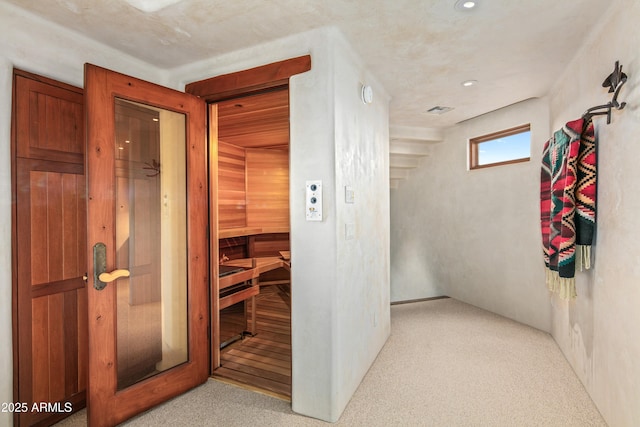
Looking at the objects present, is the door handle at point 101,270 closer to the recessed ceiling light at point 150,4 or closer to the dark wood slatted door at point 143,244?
the dark wood slatted door at point 143,244

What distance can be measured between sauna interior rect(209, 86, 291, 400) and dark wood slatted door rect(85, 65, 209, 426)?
0.79 ft

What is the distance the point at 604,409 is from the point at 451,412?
92 cm

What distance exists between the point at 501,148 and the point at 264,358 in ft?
12.0

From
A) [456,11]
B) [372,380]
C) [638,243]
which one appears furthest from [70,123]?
[638,243]

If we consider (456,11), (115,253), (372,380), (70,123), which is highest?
(456,11)

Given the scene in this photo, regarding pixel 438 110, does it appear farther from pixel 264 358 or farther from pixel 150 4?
pixel 264 358

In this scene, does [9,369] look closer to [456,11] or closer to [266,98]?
[266,98]

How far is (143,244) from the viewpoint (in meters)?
2.23

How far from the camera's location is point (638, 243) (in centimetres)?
156

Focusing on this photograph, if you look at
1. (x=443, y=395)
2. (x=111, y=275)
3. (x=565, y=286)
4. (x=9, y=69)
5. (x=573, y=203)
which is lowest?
(x=443, y=395)

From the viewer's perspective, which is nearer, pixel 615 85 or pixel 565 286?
pixel 615 85

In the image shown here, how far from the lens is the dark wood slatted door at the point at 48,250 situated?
6.15 feet

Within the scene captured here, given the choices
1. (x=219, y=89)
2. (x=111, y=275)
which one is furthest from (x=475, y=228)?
(x=111, y=275)

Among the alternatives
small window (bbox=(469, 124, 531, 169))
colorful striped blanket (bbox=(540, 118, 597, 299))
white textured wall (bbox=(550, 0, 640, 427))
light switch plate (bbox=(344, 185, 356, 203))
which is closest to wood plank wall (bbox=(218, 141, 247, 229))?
light switch plate (bbox=(344, 185, 356, 203))
